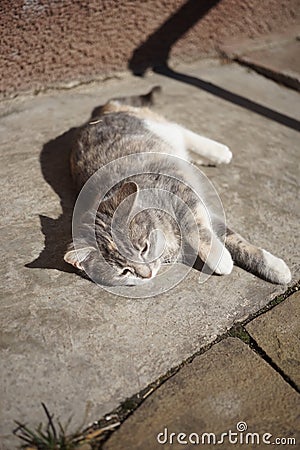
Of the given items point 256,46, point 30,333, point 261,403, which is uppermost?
point 256,46

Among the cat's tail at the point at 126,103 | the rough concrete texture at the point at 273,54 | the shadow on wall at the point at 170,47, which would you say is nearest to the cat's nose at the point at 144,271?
the cat's tail at the point at 126,103

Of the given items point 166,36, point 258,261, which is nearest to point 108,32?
point 166,36

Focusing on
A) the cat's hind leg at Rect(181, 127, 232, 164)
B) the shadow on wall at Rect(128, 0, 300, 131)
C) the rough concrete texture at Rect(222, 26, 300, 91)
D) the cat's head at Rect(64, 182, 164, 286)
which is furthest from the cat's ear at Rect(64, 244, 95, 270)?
the rough concrete texture at Rect(222, 26, 300, 91)

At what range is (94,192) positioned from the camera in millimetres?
2434

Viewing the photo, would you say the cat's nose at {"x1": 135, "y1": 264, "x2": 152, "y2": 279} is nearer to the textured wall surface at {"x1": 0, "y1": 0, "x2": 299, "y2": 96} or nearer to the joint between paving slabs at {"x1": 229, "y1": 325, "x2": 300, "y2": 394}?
the joint between paving slabs at {"x1": 229, "y1": 325, "x2": 300, "y2": 394}

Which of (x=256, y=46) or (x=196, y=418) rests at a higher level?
(x=256, y=46)

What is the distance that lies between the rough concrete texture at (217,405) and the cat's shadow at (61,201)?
2.67ft

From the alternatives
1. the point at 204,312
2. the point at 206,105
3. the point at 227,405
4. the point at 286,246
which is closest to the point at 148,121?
the point at 206,105

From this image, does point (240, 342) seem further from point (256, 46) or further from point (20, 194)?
point (256, 46)

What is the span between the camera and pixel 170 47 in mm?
4102

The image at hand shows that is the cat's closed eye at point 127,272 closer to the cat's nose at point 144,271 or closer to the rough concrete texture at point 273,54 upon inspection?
the cat's nose at point 144,271

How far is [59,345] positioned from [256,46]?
3665mm

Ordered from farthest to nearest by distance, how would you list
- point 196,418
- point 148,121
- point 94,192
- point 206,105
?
point 206,105, point 148,121, point 94,192, point 196,418

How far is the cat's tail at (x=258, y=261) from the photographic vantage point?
2.29m
